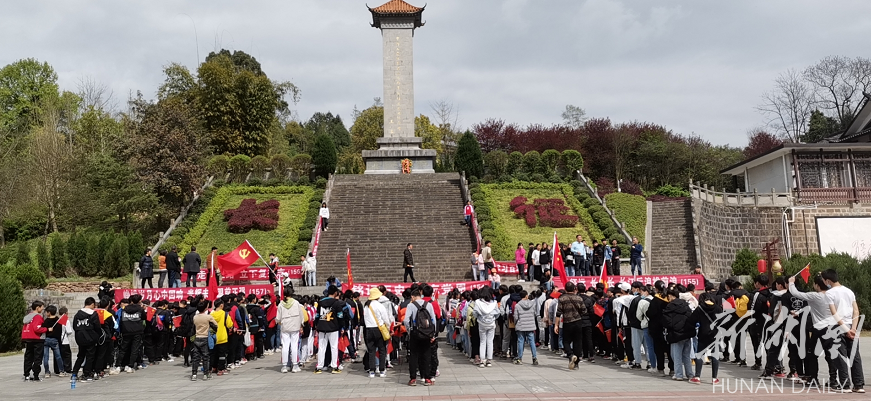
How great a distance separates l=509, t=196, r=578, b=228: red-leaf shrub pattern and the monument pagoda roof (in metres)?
16.4

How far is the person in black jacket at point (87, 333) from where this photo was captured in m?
12.0

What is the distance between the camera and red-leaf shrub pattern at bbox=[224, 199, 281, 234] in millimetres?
33188

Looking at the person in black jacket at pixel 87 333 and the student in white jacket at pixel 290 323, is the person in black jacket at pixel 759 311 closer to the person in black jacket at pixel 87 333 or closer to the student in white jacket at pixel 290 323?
the student in white jacket at pixel 290 323

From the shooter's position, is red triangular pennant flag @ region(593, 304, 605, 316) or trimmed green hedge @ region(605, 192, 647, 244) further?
trimmed green hedge @ region(605, 192, 647, 244)

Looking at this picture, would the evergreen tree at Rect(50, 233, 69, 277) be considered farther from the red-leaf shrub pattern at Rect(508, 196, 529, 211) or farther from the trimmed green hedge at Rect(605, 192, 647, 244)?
the trimmed green hedge at Rect(605, 192, 647, 244)

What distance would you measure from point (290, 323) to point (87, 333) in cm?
360

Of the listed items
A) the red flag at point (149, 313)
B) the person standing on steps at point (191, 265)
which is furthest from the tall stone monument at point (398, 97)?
the red flag at point (149, 313)

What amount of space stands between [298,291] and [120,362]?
413 inches

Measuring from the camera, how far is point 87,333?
39.3 ft

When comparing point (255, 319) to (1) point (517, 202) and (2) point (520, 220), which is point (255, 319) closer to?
(2) point (520, 220)

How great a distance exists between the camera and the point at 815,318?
970 cm

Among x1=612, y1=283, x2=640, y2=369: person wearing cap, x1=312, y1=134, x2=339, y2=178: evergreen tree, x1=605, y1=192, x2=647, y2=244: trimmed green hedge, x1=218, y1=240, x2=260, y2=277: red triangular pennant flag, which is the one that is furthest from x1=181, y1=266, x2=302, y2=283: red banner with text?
x1=312, y1=134, x2=339, y2=178: evergreen tree

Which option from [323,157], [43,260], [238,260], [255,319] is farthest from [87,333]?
[323,157]

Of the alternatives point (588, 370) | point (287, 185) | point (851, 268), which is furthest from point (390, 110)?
point (588, 370)
